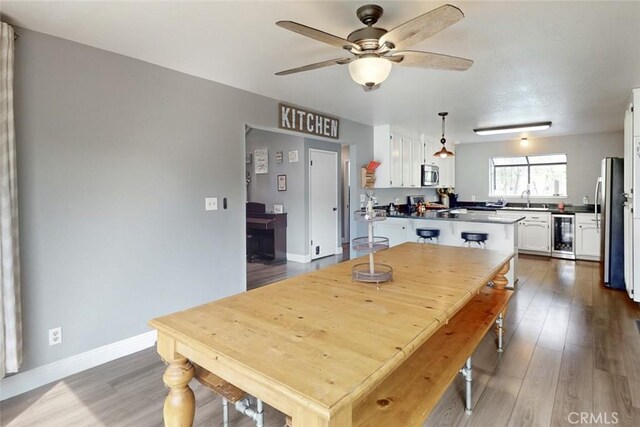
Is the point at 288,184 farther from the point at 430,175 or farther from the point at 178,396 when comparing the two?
the point at 178,396

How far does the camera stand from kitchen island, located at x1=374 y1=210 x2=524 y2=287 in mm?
4223

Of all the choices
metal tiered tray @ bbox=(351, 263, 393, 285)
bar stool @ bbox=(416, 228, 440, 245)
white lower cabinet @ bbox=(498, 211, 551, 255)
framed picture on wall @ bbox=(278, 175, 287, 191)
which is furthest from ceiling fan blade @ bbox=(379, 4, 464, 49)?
white lower cabinet @ bbox=(498, 211, 551, 255)

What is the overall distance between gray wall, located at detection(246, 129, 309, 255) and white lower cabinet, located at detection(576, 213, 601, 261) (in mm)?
4662

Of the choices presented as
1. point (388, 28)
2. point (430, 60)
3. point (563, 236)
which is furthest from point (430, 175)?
point (430, 60)

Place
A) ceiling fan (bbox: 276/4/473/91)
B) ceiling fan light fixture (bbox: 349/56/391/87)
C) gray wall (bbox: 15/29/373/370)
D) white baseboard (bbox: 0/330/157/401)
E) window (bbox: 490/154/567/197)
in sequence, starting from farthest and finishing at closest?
window (bbox: 490/154/567/197)
gray wall (bbox: 15/29/373/370)
white baseboard (bbox: 0/330/157/401)
ceiling fan light fixture (bbox: 349/56/391/87)
ceiling fan (bbox: 276/4/473/91)

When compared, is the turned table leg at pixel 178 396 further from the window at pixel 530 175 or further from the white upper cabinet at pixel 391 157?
the window at pixel 530 175

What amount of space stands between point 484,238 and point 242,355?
396 centimetres

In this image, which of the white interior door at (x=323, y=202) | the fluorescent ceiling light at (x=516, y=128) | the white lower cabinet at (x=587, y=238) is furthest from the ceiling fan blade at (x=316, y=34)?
the white lower cabinet at (x=587, y=238)

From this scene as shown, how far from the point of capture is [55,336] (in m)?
2.36

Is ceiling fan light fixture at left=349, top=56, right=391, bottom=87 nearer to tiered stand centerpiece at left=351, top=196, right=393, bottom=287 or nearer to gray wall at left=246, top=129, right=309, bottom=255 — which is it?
tiered stand centerpiece at left=351, top=196, right=393, bottom=287

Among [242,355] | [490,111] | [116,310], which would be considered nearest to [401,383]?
[242,355]

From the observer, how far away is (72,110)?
2.42 metres

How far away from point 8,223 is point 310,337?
205cm

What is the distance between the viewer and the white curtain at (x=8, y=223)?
2021mm
